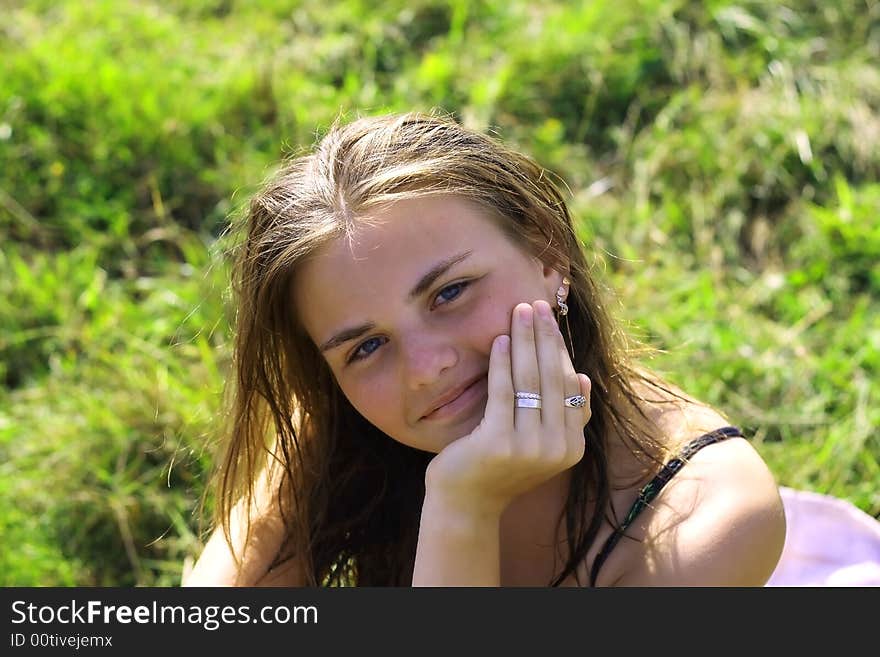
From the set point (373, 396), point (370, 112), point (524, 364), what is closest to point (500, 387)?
point (524, 364)

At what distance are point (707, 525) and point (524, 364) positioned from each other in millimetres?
534

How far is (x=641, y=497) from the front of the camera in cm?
234

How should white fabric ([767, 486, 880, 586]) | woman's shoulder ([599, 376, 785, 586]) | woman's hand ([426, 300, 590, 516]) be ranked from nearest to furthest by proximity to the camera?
1. woman's hand ([426, 300, 590, 516])
2. woman's shoulder ([599, 376, 785, 586])
3. white fabric ([767, 486, 880, 586])

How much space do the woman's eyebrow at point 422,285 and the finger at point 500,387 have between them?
18cm

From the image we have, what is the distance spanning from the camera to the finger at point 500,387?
81.4 inches

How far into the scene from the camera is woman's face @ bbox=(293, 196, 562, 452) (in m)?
2.08

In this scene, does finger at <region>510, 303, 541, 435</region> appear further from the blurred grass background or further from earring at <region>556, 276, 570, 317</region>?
the blurred grass background

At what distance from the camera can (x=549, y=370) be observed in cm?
210

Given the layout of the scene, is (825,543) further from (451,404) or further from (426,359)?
(426,359)

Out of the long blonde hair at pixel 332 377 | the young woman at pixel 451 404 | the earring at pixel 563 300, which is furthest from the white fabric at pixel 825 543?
the earring at pixel 563 300

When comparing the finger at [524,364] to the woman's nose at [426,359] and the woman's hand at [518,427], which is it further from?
the woman's nose at [426,359]

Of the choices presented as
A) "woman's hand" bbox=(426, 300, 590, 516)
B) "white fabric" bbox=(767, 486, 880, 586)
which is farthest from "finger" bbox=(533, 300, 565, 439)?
"white fabric" bbox=(767, 486, 880, 586)

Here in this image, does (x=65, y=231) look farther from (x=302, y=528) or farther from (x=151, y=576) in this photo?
(x=302, y=528)

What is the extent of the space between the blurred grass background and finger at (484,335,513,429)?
1176 mm
